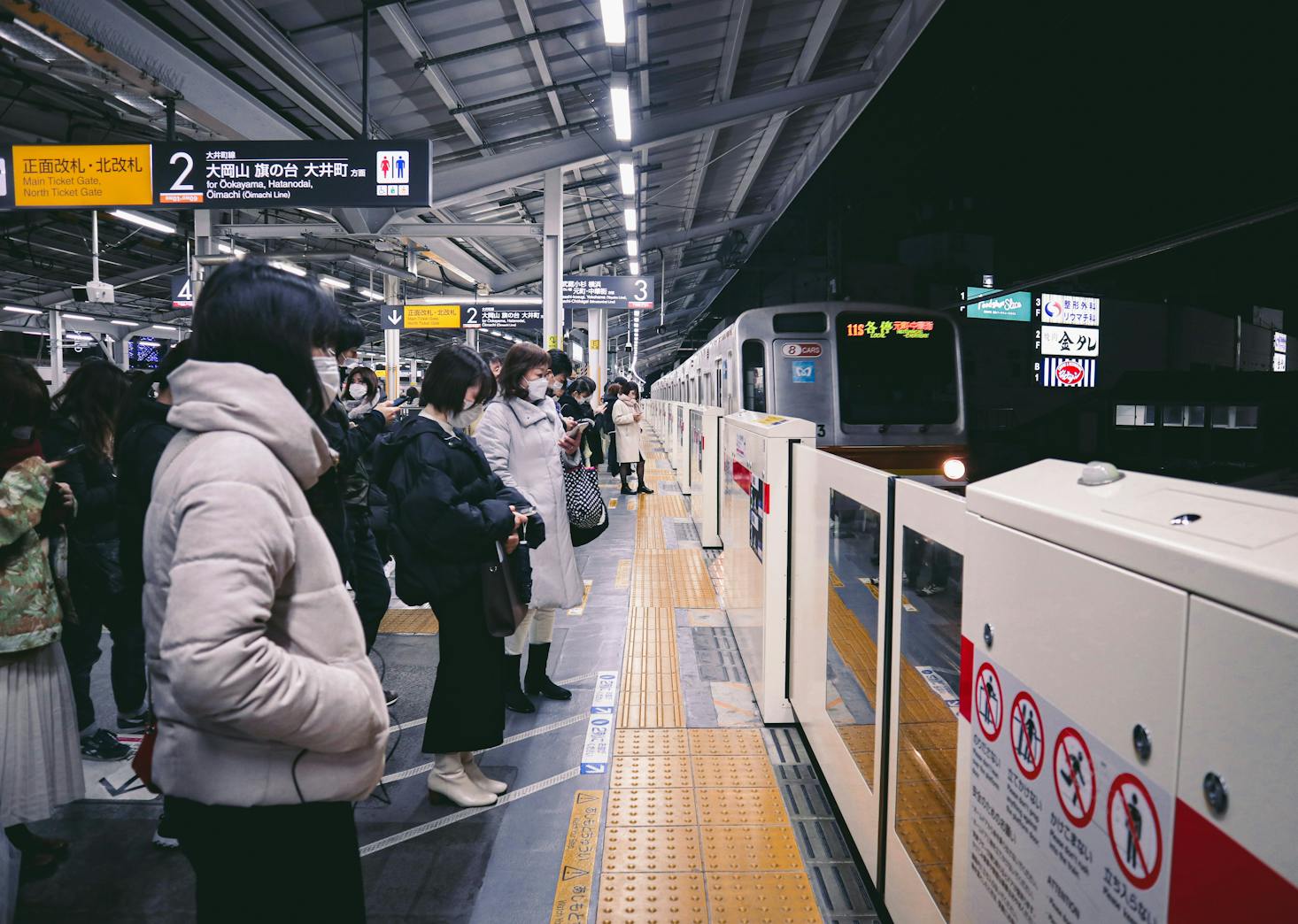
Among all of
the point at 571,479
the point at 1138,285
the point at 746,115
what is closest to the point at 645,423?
the point at 1138,285

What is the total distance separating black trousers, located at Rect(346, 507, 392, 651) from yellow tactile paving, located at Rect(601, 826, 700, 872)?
1.52m

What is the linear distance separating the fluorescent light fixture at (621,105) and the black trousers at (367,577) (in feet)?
14.1

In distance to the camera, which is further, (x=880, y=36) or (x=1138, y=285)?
(x=1138, y=285)

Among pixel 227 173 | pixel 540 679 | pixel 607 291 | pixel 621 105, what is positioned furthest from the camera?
pixel 607 291

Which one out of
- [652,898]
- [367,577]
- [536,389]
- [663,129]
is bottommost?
[652,898]

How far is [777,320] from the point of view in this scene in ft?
23.0

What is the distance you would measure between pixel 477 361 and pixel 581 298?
9.71 meters

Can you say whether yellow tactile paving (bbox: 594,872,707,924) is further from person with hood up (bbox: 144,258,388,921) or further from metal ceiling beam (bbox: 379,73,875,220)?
metal ceiling beam (bbox: 379,73,875,220)

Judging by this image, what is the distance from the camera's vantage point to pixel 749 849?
240 cm

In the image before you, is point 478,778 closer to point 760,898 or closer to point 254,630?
point 760,898

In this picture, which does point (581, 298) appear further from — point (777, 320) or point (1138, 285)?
point (1138, 285)

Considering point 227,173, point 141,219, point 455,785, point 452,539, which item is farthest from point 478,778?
point 141,219

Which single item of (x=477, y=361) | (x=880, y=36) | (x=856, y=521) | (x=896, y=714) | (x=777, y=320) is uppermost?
(x=880, y=36)

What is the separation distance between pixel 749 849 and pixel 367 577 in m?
2.00
